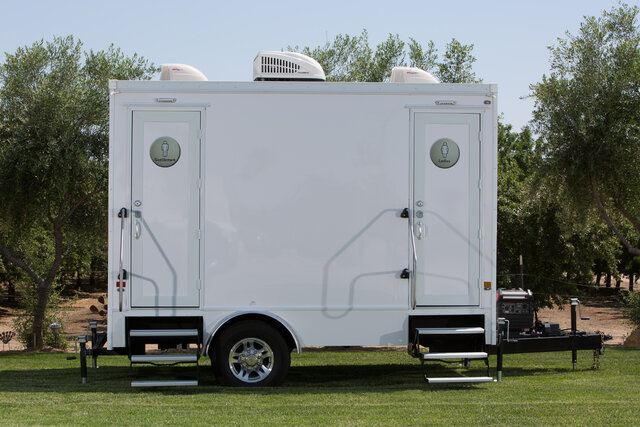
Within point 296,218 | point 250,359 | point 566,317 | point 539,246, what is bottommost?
point 566,317

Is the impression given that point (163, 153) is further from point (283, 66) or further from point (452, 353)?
point (452, 353)

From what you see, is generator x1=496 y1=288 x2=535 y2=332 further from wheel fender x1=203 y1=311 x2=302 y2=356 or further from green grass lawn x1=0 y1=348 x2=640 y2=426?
wheel fender x1=203 y1=311 x2=302 y2=356

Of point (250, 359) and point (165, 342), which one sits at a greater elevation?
point (165, 342)

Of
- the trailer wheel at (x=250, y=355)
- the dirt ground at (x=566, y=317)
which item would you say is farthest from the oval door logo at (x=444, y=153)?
the dirt ground at (x=566, y=317)

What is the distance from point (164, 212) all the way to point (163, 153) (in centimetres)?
61

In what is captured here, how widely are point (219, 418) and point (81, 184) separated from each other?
8.10 meters

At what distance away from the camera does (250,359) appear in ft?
23.7

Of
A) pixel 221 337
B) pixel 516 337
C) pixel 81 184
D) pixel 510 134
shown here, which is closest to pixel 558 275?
pixel 510 134

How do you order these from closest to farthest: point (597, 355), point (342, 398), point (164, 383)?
Answer: point (342, 398) → point (164, 383) → point (597, 355)

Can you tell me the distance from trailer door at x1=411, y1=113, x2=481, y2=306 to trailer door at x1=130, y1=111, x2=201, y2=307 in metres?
2.32

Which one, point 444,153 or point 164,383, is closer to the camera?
point 164,383

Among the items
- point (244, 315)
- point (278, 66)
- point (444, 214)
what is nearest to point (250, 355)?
point (244, 315)

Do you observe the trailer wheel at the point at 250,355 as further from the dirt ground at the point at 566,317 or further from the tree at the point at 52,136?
the dirt ground at the point at 566,317

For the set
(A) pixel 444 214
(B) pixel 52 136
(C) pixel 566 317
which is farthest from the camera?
(C) pixel 566 317
